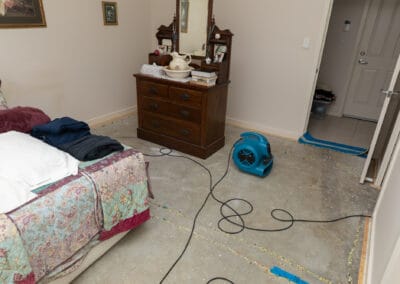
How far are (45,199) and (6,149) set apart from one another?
44cm

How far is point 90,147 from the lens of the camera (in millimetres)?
1657

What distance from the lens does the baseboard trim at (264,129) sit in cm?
359

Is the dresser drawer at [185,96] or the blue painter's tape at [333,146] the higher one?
the dresser drawer at [185,96]

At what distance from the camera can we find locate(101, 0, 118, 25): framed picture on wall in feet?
11.4

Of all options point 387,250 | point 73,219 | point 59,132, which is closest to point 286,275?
point 387,250

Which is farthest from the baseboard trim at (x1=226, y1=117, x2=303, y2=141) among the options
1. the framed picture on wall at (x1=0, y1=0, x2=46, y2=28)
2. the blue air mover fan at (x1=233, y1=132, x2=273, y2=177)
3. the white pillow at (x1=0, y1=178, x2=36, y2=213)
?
the white pillow at (x1=0, y1=178, x2=36, y2=213)

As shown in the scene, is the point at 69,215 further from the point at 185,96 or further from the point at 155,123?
the point at 155,123

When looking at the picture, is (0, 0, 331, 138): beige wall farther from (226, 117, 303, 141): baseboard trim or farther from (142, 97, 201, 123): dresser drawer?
(142, 97, 201, 123): dresser drawer

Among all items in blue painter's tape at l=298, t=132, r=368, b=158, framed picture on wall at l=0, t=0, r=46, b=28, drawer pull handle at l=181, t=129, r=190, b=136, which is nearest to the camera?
framed picture on wall at l=0, t=0, r=46, b=28

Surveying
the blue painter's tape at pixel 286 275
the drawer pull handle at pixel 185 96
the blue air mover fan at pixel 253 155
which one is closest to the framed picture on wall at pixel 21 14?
the drawer pull handle at pixel 185 96

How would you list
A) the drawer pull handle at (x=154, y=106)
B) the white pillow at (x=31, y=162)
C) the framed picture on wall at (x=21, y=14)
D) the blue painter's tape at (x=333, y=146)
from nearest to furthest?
the white pillow at (x=31, y=162) → the framed picture on wall at (x=21, y=14) → the drawer pull handle at (x=154, y=106) → the blue painter's tape at (x=333, y=146)

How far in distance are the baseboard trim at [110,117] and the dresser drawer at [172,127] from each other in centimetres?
85

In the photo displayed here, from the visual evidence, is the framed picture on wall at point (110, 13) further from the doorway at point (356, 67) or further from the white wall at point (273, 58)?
the doorway at point (356, 67)

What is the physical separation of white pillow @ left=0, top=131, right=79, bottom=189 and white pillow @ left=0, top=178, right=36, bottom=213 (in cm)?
4
